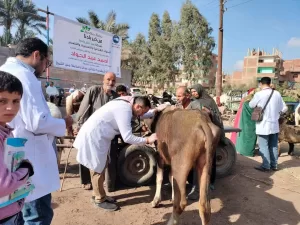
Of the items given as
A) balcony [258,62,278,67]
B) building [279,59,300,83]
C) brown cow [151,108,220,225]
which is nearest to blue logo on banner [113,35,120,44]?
brown cow [151,108,220,225]

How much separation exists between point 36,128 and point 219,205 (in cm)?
310

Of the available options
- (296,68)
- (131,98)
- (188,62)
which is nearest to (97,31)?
(131,98)

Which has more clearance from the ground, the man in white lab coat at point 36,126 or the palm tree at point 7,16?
the palm tree at point 7,16

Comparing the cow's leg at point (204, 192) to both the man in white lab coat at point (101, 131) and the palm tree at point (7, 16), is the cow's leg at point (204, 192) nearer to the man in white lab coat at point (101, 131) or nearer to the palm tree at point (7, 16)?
the man in white lab coat at point (101, 131)

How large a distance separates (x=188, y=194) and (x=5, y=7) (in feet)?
91.2

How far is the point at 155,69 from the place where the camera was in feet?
115

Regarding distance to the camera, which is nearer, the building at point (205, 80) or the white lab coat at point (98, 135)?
the white lab coat at point (98, 135)

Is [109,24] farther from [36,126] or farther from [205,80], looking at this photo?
[36,126]

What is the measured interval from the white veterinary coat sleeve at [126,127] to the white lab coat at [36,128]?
1.23 metres

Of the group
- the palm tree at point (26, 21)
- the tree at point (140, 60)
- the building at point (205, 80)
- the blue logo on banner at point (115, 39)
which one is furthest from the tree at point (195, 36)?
the blue logo on banner at point (115, 39)

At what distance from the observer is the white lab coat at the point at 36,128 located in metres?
1.95

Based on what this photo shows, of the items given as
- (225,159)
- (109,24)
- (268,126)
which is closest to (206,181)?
(225,159)

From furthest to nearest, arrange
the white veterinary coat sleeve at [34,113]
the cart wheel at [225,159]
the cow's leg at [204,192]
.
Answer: the cart wheel at [225,159] → the cow's leg at [204,192] → the white veterinary coat sleeve at [34,113]

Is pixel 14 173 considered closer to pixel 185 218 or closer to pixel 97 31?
pixel 185 218
